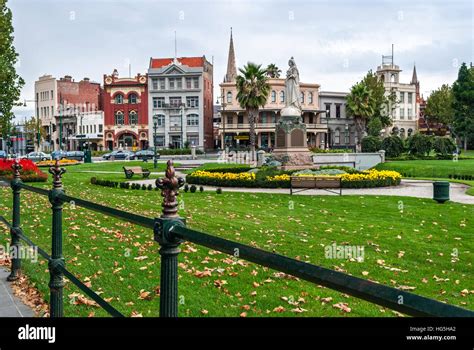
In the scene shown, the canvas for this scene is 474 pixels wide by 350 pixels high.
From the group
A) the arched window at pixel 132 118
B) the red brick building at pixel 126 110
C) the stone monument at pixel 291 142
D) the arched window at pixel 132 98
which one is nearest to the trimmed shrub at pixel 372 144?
the stone monument at pixel 291 142

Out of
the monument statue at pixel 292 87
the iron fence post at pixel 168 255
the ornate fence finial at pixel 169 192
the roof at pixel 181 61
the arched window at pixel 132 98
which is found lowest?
the iron fence post at pixel 168 255

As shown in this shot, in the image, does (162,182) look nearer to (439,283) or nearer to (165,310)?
(165,310)

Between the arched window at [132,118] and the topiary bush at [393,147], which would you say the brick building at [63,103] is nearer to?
the arched window at [132,118]

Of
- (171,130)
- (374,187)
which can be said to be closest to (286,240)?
(374,187)

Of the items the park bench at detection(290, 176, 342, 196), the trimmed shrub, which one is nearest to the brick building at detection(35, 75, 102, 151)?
the trimmed shrub

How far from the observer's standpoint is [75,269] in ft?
27.3

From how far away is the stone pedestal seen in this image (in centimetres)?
3147

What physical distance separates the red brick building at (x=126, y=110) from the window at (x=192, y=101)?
703 centimetres

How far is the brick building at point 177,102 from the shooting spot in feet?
278

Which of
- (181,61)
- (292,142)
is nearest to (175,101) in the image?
(181,61)
